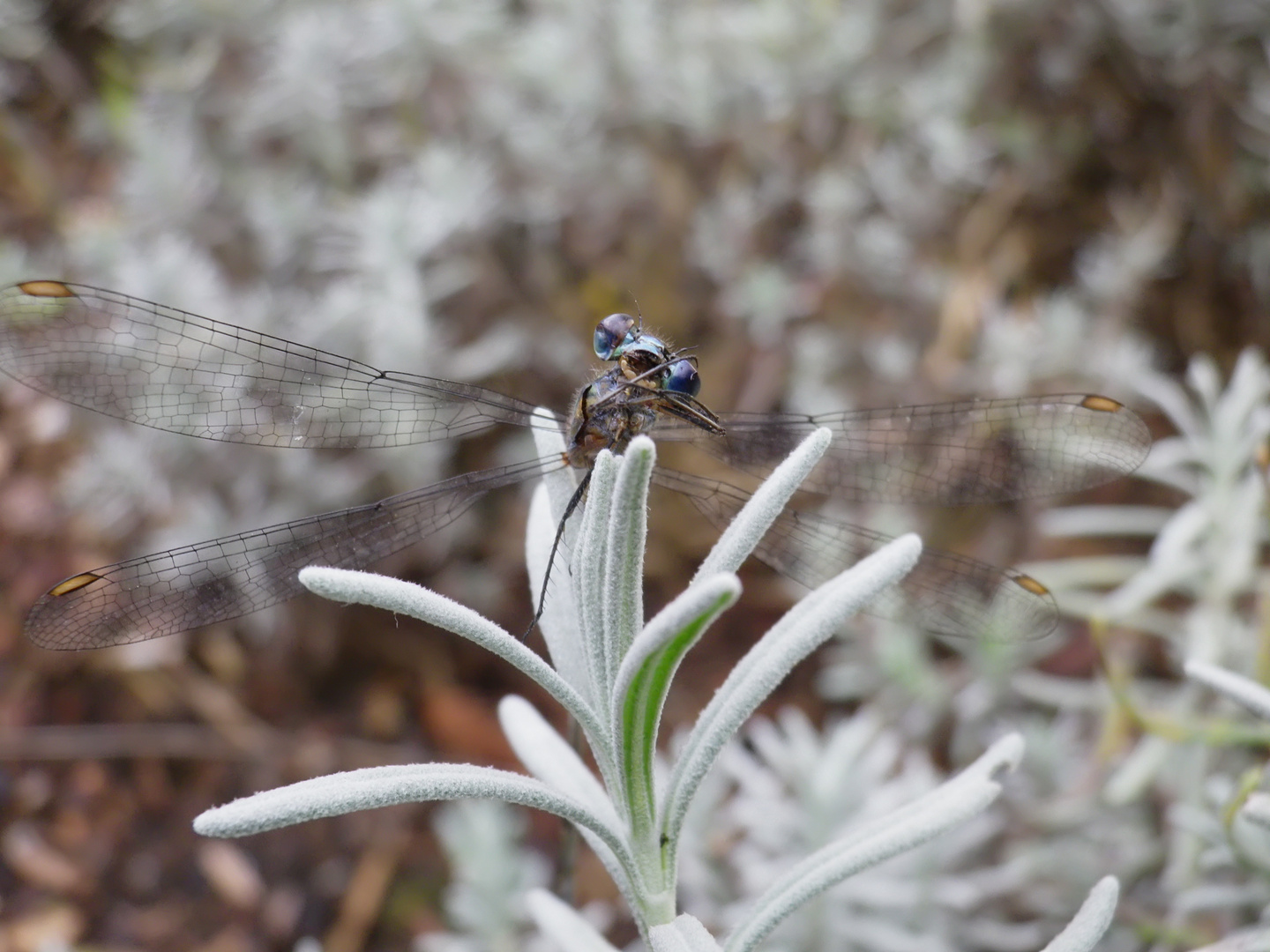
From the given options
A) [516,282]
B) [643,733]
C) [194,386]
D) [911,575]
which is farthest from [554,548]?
[516,282]

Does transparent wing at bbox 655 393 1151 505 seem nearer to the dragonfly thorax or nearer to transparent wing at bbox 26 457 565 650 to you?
the dragonfly thorax

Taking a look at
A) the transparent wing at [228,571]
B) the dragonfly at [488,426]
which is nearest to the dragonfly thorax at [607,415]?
the dragonfly at [488,426]

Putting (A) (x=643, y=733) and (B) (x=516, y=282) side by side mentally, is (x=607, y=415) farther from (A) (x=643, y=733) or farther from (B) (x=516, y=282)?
(B) (x=516, y=282)

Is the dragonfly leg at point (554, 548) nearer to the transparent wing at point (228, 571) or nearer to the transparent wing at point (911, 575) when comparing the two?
the transparent wing at point (228, 571)

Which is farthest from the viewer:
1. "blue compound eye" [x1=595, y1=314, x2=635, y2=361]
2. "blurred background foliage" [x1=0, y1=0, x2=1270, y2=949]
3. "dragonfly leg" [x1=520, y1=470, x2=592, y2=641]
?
"blurred background foliage" [x1=0, y1=0, x2=1270, y2=949]

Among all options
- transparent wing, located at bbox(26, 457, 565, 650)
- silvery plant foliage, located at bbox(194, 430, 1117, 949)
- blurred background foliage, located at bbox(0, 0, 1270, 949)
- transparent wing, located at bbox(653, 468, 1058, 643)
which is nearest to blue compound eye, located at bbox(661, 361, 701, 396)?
transparent wing, located at bbox(653, 468, 1058, 643)

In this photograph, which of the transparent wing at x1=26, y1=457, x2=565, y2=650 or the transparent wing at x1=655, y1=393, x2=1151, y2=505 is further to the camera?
the transparent wing at x1=655, y1=393, x2=1151, y2=505

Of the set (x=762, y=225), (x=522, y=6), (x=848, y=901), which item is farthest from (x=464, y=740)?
(x=522, y=6)

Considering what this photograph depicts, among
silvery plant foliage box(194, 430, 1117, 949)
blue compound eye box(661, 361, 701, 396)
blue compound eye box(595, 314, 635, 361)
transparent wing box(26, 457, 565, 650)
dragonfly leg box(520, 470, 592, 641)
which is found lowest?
silvery plant foliage box(194, 430, 1117, 949)
